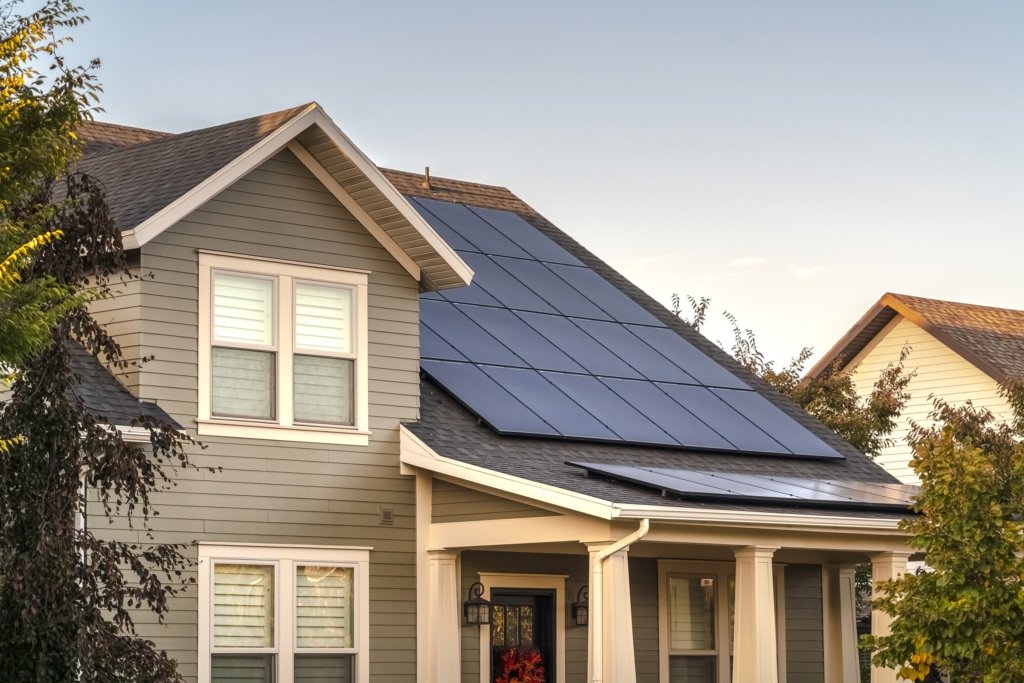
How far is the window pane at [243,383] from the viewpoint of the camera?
1334cm

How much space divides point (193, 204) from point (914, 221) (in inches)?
726

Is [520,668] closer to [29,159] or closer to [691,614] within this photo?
[691,614]

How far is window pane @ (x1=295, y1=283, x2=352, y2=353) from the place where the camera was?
551 inches

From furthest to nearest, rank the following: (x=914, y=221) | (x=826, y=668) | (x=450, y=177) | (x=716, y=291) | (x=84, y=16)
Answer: (x=716, y=291) < (x=914, y=221) < (x=450, y=177) < (x=826, y=668) < (x=84, y=16)

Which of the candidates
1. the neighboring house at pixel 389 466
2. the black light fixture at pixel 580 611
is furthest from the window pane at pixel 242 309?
the black light fixture at pixel 580 611

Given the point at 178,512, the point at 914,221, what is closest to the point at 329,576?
the point at 178,512

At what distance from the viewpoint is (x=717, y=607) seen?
55.6ft

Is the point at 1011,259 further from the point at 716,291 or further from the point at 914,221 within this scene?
the point at 716,291

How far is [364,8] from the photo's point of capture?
854 inches

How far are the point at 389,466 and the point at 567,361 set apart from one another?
318cm

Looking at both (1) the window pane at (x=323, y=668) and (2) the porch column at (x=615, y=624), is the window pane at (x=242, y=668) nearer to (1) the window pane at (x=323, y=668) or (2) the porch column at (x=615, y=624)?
(1) the window pane at (x=323, y=668)

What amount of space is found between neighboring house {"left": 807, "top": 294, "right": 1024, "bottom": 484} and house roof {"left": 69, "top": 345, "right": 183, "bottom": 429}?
59.8 ft

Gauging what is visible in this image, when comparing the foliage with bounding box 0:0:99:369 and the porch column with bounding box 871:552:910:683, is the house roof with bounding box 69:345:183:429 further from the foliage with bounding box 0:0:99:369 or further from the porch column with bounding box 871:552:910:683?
the porch column with bounding box 871:552:910:683

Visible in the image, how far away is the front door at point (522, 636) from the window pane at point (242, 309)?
12.4 ft
